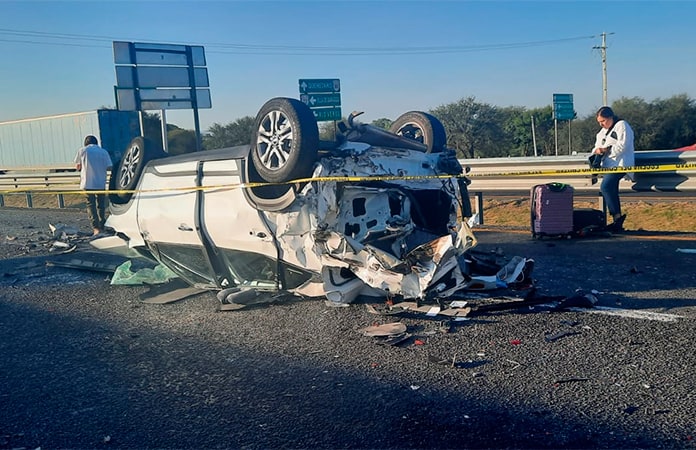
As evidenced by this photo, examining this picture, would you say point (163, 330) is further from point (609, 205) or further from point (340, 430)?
point (609, 205)

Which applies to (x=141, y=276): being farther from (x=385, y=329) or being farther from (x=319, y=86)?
(x=319, y=86)

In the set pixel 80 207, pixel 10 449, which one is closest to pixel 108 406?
pixel 10 449

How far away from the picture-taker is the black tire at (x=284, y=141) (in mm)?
4812

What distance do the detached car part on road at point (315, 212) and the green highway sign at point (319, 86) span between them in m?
15.9

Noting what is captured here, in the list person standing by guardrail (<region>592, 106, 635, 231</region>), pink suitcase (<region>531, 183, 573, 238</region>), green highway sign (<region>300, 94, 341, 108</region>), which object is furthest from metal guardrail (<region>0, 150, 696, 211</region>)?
green highway sign (<region>300, 94, 341, 108</region>)

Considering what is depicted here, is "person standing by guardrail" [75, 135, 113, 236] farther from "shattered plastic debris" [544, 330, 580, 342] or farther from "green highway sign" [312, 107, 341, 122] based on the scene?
"green highway sign" [312, 107, 341, 122]

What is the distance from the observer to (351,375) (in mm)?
3766

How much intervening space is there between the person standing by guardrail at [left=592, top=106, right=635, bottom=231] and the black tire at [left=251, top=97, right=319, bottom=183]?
518cm

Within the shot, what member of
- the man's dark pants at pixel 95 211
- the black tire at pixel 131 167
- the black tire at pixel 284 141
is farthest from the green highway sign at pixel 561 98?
the black tire at pixel 284 141

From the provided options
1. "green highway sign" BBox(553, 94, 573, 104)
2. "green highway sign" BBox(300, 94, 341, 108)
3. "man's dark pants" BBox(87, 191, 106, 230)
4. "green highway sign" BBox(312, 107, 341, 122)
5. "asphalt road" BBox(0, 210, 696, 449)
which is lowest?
"asphalt road" BBox(0, 210, 696, 449)

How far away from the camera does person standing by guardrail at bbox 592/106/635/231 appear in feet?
27.5

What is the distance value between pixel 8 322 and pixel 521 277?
15.0 ft

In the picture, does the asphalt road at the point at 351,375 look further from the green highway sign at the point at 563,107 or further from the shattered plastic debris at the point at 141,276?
the green highway sign at the point at 563,107

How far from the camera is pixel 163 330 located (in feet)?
16.3
